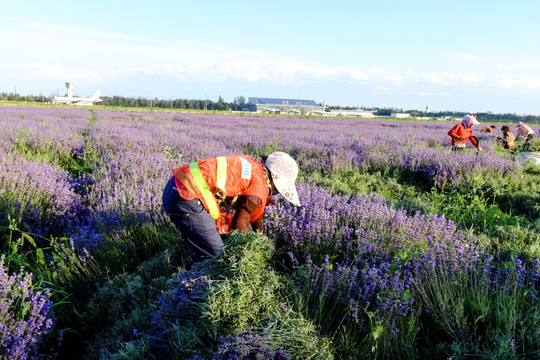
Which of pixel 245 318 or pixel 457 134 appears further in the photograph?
pixel 457 134

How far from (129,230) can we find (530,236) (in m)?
3.49

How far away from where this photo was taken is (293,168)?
2.43 metres

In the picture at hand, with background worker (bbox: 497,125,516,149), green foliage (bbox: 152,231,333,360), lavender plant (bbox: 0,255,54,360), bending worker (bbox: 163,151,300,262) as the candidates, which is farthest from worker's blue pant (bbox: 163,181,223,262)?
background worker (bbox: 497,125,516,149)

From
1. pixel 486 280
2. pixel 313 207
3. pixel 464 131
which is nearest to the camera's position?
pixel 486 280

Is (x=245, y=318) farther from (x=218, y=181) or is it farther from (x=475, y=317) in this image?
(x=475, y=317)

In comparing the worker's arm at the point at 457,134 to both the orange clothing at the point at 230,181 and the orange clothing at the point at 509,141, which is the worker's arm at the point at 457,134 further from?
the orange clothing at the point at 230,181

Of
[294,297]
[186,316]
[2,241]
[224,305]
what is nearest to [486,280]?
[294,297]

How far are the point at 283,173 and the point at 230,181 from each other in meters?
0.37

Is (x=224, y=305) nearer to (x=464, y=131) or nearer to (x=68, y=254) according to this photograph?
(x=68, y=254)

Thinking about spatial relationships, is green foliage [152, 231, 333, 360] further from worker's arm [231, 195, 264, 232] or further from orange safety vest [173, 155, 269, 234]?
orange safety vest [173, 155, 269, 234]

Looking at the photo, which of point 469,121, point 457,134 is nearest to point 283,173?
point 457,134

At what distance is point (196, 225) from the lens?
2.29 meters

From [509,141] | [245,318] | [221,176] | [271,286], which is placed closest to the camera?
[245,318]

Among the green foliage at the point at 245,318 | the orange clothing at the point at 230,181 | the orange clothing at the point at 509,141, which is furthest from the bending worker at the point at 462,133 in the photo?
the green foliage at the point at 245,318
